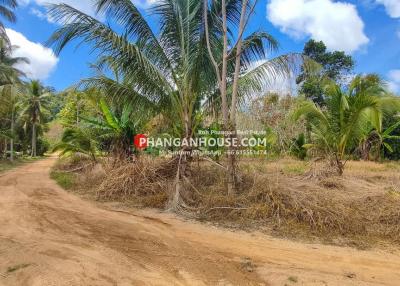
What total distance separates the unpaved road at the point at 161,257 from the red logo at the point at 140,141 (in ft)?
17.3

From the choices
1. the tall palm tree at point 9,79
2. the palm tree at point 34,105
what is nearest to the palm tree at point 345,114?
the tall palm tree at point 9,79

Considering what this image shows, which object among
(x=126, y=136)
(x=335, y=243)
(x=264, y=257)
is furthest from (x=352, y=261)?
(x=126, y=136)

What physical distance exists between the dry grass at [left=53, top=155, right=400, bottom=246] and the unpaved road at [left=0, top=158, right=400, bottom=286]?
656 mm

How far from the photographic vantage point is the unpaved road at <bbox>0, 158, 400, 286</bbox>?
3.71m

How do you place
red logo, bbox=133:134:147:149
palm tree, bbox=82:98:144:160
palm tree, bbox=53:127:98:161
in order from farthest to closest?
palm tree, bbox=53:127:98:161 → red logo, bbox=133:134:147:149 → palm tree, bbox=82:98:144:160

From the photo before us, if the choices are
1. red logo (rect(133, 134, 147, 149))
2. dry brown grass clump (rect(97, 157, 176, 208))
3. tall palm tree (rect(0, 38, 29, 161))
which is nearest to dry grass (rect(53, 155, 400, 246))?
dry brown grass clump (rect(97, 157, 176, 208))

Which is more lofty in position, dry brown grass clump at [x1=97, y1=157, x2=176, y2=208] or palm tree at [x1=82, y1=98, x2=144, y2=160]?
palm tree at [x1=82, y1=98, x2=144, y2=160]

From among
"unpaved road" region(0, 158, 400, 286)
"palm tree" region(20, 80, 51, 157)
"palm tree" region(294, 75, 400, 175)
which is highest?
"palm tree" region(20, 80, 51, 157)

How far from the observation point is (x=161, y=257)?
438cm

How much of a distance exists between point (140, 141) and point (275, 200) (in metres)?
6.49

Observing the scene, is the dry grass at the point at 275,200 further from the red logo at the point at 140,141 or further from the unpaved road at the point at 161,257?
the red logo at the point at 140,141

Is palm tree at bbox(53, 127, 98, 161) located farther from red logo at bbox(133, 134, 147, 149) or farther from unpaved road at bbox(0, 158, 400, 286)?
unpaved road at bbox(0, 158, 400, 286)

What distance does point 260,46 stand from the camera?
27.7ft

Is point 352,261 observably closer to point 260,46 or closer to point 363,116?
point 363,116
